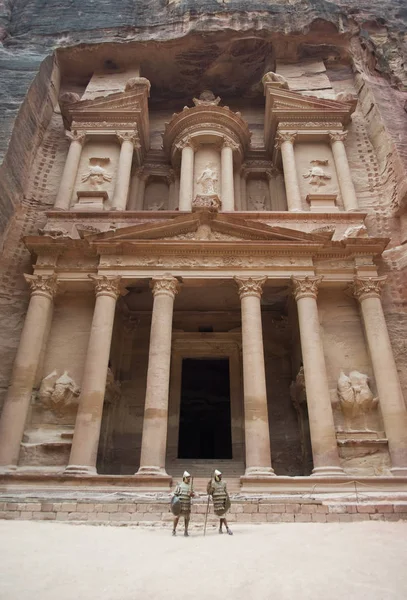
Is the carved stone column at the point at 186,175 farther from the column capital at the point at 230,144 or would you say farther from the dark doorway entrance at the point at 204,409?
the dark doorway entrance at the point at 204,409

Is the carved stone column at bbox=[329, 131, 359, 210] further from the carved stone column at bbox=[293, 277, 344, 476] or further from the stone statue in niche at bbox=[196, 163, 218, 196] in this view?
the stone statue in niche at bbox=[196, 163, 218, 196]

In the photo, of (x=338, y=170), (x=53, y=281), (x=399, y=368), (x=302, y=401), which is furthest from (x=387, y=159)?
(x=53, y=281)

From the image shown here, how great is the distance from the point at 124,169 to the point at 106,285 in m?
5.88

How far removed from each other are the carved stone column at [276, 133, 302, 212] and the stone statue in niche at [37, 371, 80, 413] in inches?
365

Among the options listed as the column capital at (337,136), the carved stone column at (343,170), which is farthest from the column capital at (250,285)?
the column capital at (337,136)

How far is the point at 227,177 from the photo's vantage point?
17.0m

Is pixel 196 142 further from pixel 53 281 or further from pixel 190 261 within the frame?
pixel 53 281

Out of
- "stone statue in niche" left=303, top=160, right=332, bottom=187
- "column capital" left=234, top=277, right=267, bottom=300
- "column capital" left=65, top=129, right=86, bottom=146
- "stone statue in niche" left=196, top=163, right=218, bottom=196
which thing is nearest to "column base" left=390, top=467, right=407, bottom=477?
"column capital" left=234, top=277, right=267, bottom=300

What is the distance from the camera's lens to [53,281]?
1345cm

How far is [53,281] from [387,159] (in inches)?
497

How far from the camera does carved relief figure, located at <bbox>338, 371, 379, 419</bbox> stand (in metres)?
11.8

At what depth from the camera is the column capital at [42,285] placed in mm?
13164

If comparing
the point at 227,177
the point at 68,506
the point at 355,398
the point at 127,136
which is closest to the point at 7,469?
the point at 68,506

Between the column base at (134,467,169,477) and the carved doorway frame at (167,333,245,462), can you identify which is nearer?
the column base at (134,467,169,477)
